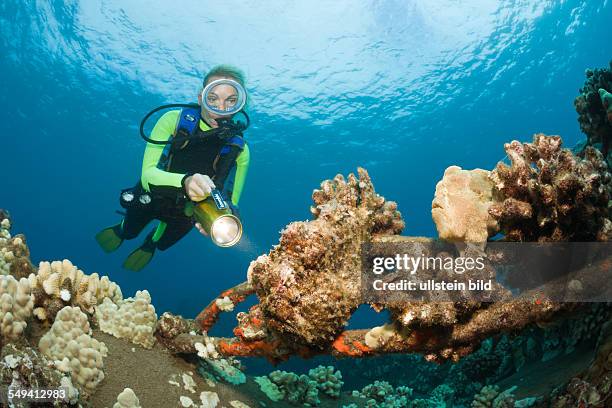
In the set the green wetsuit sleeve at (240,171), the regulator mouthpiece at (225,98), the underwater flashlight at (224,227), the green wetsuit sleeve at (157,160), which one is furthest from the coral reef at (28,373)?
the green wetsuit sleeve at (240,171)

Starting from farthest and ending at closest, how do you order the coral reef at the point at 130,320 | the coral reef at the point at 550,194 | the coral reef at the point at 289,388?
the coral reef at the point at 289,388, the coral reef at the point at 130,320, the coral reef at the point at 550,194

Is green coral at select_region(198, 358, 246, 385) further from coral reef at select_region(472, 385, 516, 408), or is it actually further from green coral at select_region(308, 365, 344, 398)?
coral reef at select_region(472, 385, 516, 408)

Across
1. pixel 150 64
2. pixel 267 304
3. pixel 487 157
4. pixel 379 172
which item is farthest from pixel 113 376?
pixel 487 157

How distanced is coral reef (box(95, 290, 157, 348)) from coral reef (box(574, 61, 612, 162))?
6.44 m

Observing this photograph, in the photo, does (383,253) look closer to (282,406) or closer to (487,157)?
(282,406)

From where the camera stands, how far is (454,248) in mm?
2846

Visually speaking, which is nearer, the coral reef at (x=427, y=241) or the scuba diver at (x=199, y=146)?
the coral reef at (x=427, y=241)

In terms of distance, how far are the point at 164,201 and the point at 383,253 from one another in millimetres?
5306

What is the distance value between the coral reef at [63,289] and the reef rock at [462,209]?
3797 millimetres

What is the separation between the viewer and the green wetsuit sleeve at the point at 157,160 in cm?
541

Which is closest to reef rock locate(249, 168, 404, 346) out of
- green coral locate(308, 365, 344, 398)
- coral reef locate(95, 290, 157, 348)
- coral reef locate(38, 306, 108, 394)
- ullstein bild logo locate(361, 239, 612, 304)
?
ullstein bild logo locate(361, 239, 612, 304)

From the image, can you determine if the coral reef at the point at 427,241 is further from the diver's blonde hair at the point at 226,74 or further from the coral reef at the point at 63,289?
the diver's blonde hair at the point at 226,74

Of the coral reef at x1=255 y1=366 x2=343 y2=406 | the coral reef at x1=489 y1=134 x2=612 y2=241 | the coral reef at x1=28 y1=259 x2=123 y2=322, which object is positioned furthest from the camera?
the coral reef at x1=255 y1=366 x2=343 y2=406

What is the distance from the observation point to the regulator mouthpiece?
674 cm
